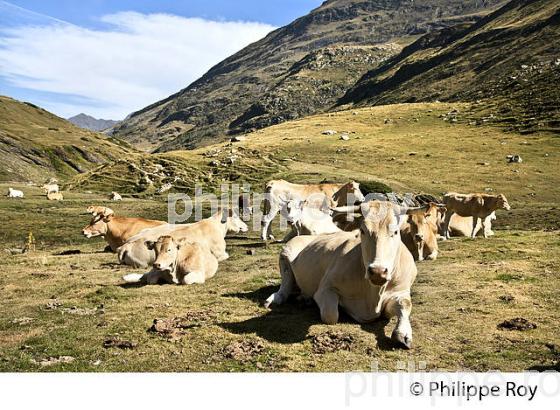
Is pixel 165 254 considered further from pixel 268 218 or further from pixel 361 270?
pixel 268 218

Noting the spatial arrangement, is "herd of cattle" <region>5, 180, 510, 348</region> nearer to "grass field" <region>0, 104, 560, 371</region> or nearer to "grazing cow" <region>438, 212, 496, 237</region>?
"grazing cow" <region>438, 212, 496, 237</region>

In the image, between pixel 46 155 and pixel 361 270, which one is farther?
pixel 46 155

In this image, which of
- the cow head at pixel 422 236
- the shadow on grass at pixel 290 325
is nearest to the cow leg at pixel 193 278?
the shadow on grass at pixel 290 325

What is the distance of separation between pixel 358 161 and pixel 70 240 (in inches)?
1744

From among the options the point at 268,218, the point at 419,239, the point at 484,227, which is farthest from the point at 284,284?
the point at 484,227

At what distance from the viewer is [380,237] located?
8352 millimetres

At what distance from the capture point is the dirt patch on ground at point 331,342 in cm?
833

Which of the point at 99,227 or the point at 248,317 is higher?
the point at 99,227

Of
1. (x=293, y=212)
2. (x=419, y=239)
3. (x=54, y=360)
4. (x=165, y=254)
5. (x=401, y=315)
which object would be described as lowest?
(x=54, y=360)

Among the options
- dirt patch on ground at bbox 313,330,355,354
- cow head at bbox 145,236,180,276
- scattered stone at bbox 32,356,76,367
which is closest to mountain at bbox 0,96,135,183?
cow head at bbox 145,236,180,276

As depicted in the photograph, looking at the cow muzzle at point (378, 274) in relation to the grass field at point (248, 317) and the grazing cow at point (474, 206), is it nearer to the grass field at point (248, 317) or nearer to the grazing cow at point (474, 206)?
the grass field at point (248, 317)

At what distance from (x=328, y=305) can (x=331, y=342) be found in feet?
3.45

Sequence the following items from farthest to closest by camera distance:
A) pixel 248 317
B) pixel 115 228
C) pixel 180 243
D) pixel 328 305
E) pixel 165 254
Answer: pixel 115 228, pixel 180 243, pixel 165 254, pixel 248 317, pixel 328 305

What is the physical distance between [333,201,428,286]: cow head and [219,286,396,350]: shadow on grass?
1311mm
